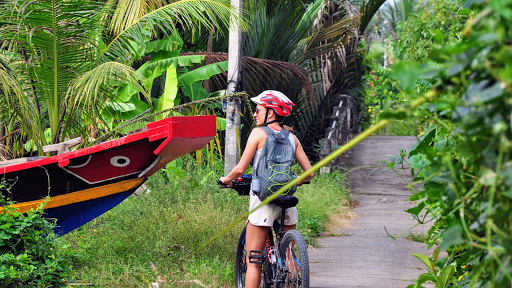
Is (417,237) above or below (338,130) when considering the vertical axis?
below

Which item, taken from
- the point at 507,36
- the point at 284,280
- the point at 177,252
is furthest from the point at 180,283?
the point at 507,36

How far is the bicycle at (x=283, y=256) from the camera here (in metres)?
3.42

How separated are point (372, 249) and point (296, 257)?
2.82m

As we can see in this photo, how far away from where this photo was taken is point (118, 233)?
18.5 feet

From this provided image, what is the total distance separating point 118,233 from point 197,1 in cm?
322

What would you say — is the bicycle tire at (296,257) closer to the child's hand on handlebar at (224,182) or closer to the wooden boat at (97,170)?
the child's hand on handlebar at (224,182)

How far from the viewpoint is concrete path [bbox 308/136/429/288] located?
5016mm

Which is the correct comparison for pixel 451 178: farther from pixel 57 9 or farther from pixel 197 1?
pixel 197 1

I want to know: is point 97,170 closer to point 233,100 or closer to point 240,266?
point 240,266

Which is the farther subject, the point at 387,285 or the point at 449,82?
the point at 387,285

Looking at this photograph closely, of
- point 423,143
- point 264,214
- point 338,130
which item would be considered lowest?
point 338,130

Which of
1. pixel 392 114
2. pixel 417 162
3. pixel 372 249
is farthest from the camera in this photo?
pixel 372 249

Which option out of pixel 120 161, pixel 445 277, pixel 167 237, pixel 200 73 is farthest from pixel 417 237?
pixel 445 277

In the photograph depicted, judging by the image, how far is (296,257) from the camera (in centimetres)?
354
